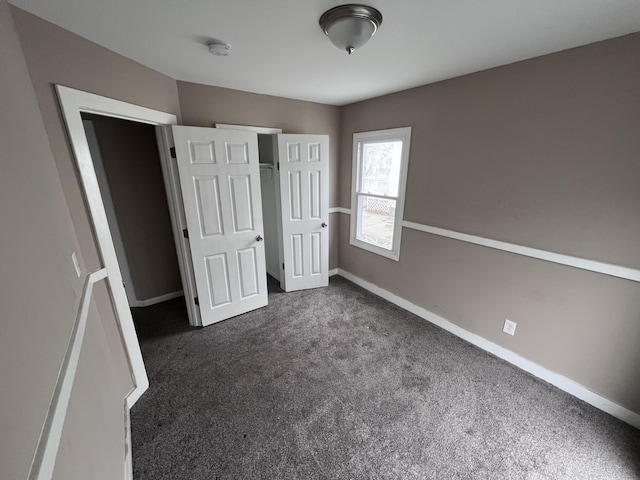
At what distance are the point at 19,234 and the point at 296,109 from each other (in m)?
2.74

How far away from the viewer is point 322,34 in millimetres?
1430

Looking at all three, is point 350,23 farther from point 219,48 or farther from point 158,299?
point 158,299

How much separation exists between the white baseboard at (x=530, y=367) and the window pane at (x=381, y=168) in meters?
1.28

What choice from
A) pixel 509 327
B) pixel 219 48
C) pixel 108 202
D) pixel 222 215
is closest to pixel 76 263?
pixel 222 215

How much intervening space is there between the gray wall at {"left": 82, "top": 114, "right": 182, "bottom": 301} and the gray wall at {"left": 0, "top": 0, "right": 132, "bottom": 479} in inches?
61.8

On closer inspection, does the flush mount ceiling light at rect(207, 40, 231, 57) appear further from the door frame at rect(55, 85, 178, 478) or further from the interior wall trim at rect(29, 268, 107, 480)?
the interior wall trim at rect(29, 268, 107, 480)

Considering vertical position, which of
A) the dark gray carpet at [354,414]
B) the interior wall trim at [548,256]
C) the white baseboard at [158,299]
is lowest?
the dark gray carpet at [354,414]

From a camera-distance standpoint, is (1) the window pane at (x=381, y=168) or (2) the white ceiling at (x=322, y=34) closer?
(2) the white ceiling at (x=322, y=34)

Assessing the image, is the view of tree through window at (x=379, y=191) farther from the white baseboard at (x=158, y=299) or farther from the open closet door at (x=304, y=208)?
the white baseboard at (x=158, y=299)

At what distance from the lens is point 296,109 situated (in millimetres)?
2977

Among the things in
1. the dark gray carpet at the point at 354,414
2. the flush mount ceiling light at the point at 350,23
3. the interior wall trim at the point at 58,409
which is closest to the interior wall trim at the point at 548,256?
the dark gray carpet at the point at 354,414

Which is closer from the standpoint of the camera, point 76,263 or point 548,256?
point 76,263

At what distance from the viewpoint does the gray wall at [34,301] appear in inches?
25.1

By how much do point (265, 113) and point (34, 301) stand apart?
256 cm
